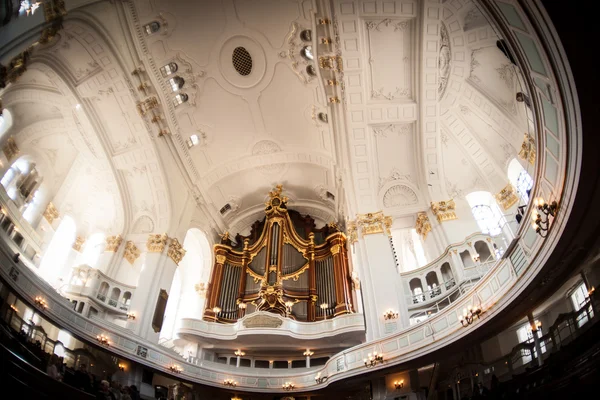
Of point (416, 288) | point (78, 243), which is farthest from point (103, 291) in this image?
point (416, 288)

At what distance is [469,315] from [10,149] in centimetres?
1987

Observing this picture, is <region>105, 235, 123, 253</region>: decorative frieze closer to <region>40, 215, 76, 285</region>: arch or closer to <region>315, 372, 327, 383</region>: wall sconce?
<region>40, 215, 76, 285</region>: arch

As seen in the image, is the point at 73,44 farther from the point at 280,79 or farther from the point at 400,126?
the point at 400,126

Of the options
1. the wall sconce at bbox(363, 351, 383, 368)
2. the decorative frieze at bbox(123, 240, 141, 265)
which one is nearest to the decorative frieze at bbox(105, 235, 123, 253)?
the decorative frieze at bbox(123, 240, 141, 265)

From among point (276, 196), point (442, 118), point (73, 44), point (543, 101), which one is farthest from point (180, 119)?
point (543, 101)

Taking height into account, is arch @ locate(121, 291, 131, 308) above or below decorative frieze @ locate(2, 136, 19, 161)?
below

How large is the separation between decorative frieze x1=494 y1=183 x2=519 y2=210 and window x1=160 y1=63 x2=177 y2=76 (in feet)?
55.2

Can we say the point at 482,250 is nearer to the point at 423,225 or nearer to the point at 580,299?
the point at 423,225

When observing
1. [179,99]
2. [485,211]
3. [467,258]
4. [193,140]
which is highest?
[179,99]

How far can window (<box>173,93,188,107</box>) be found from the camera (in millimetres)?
21156

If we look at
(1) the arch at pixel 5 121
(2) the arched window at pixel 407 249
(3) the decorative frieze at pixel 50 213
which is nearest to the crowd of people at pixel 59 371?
(3) the decorative frieze at pixel 50 213

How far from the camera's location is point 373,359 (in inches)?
547

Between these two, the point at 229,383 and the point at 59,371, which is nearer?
the point at 59,371

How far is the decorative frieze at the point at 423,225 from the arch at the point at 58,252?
17856 millimetres
